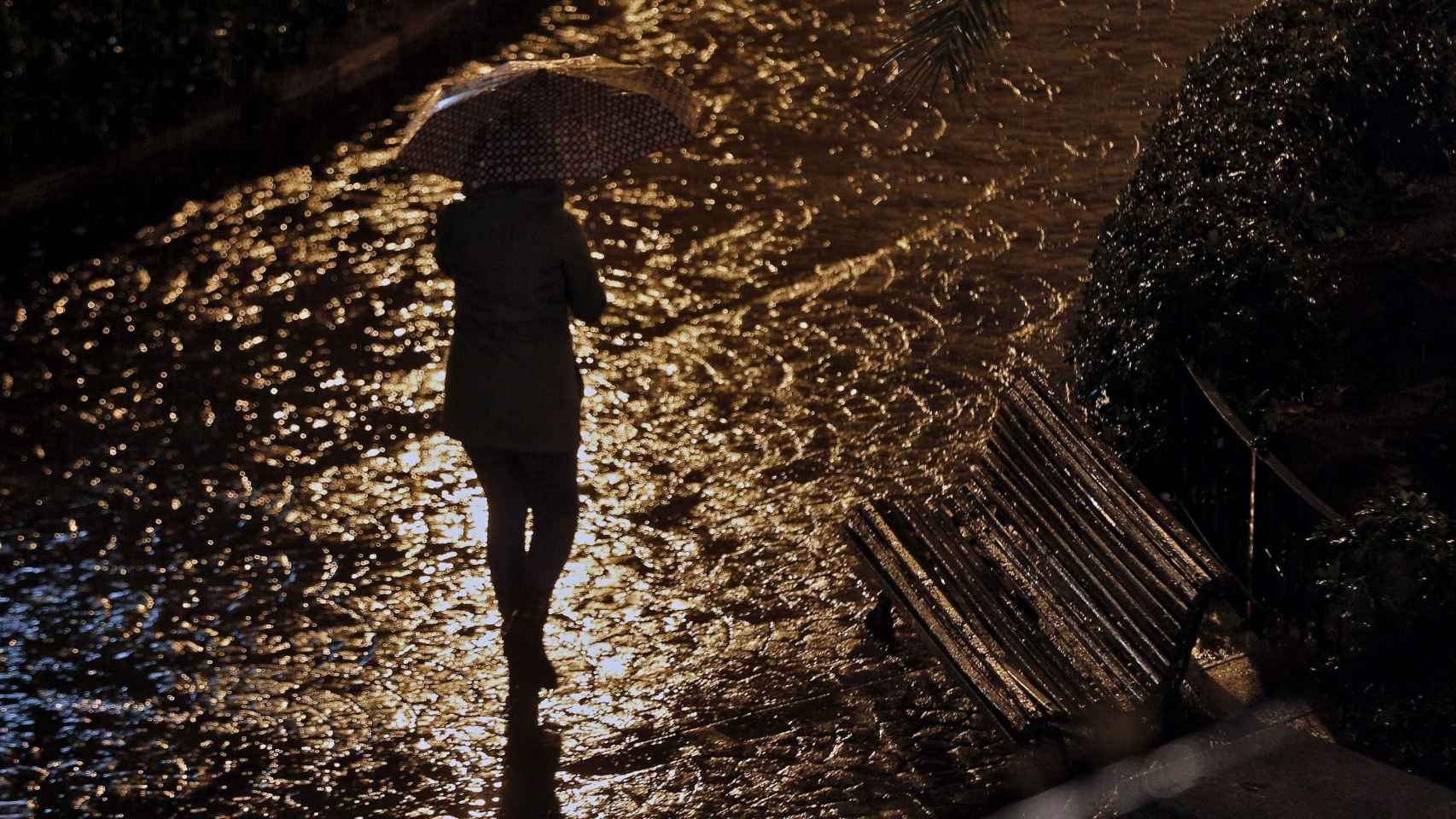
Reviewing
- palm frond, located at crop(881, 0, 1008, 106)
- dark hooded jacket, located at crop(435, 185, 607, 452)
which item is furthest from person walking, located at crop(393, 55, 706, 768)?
palm frond, located at crop(881, 0, 1008, 106)

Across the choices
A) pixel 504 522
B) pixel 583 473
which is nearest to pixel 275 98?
pixel 583 473

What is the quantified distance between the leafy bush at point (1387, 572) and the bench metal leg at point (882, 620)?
1403mm

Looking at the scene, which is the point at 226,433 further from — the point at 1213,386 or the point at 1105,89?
the point at 1105,89

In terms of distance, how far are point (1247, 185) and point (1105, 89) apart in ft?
15.0

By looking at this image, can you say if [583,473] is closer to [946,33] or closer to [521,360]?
[521,360]

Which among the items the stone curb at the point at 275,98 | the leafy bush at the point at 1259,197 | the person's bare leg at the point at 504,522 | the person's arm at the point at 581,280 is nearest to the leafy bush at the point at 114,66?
the stone curb at the point at 275,98

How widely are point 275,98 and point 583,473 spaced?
4634 millimetres

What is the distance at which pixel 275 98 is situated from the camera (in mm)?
10703

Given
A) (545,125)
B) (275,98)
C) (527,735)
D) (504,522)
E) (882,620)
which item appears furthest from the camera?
(275,98)

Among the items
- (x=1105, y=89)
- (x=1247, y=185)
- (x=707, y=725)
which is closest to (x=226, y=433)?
(x=707, y=725)

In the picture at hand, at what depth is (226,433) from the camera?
7387 mm

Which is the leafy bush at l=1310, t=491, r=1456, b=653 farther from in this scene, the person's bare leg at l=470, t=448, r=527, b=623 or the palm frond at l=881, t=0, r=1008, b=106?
the person's bare leg at l=470, t=448, r=527, b=623

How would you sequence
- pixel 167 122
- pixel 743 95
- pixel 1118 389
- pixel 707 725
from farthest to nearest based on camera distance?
pixel 743 95
pixel 167 122
pixel 1118 389
pixel 707 725

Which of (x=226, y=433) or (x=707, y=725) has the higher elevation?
(x=226, y=433)
